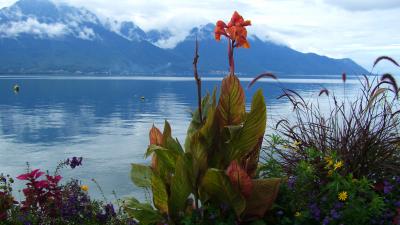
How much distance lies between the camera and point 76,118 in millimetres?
→ 38031

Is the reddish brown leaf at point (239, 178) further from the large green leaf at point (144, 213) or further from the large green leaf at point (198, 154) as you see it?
the large green leaf at point (144, 213)

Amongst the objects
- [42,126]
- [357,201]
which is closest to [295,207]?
[357,201]

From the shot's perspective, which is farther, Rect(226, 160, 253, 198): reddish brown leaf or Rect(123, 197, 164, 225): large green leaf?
Rect(123, 197, 164, 225): large green leaf

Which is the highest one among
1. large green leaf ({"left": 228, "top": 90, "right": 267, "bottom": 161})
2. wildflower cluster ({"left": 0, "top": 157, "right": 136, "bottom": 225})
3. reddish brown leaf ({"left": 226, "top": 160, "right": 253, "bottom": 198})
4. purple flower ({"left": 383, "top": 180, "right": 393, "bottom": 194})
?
large green leaf ({"left": 228, "top": 90, "right": 267, "bottom": 161})

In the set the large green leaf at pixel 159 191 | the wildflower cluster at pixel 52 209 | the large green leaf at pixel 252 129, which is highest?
the large green leaf at pixel 252 129

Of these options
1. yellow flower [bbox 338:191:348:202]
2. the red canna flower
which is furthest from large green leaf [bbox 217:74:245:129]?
yellow flower [bbox 338:191:348:202]

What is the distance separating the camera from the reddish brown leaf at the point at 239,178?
384 cm

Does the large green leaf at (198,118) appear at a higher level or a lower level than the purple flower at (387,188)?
higher

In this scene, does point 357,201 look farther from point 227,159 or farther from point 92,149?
point 92,149

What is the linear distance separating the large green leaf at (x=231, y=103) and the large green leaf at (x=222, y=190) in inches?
21.7

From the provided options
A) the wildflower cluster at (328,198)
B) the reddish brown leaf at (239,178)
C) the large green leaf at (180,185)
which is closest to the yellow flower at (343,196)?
the wildflower cluster at (328,198)

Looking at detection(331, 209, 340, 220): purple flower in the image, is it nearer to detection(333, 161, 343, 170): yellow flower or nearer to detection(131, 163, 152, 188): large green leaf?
detection(333, 161, 343, 170): yellow flower

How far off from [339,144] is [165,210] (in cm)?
182

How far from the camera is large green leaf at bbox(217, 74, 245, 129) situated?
412cm
